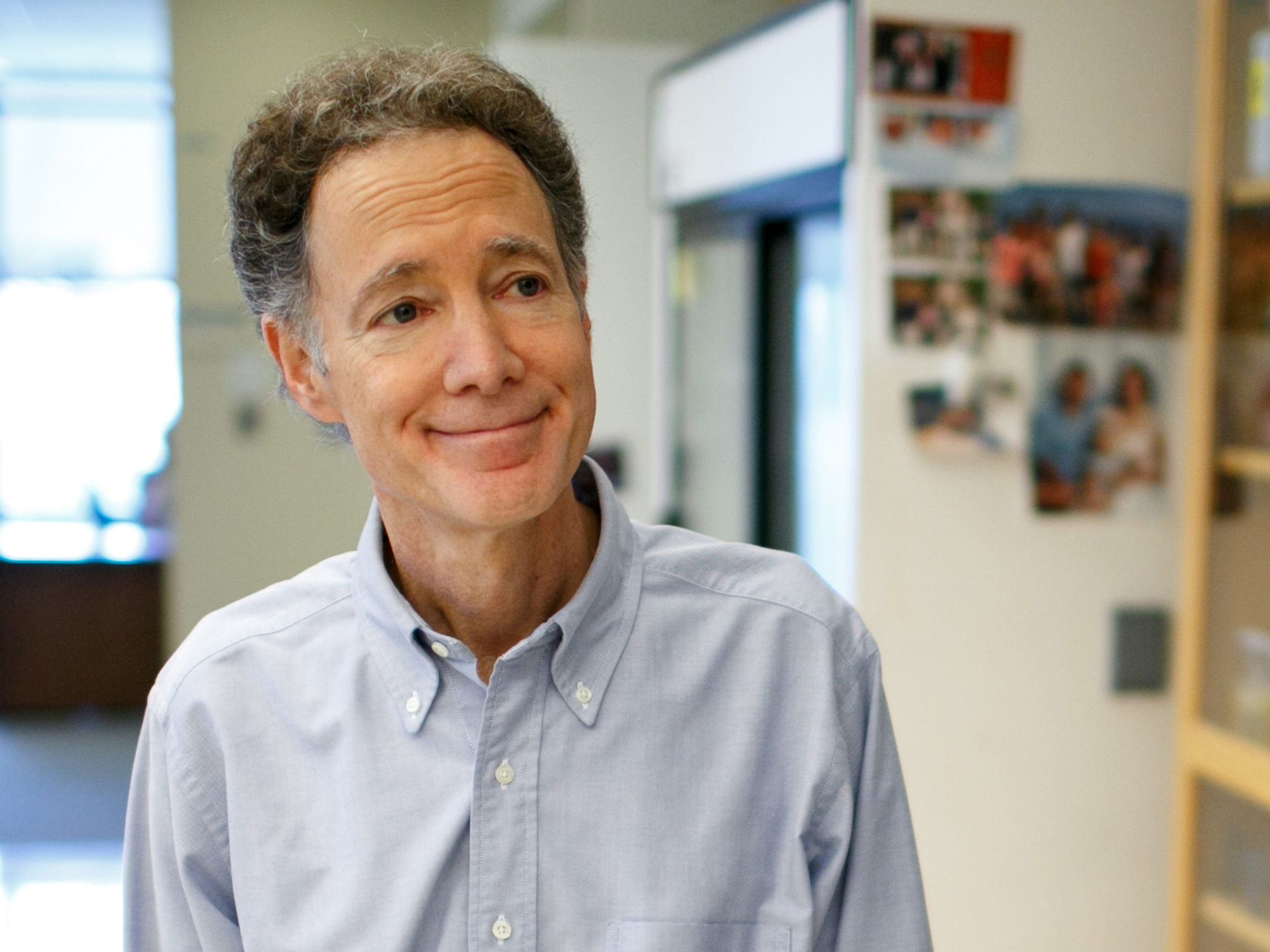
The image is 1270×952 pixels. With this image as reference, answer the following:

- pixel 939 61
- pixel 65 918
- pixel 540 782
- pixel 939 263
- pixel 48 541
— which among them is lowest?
pixel 65 918

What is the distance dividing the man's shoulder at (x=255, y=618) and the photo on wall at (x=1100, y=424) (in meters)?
1.76

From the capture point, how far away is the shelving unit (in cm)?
227

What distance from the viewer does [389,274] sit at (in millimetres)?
990

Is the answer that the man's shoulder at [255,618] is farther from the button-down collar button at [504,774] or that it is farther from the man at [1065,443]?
the man at [1065,443]

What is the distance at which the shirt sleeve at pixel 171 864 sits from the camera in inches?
43.4

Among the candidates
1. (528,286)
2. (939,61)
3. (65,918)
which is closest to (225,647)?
(528,286)

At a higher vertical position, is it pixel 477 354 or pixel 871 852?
pixel 477 354

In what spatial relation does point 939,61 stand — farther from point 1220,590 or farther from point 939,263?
point 1220,590

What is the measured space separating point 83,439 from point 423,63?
2903mm

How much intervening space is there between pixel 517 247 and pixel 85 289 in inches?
104

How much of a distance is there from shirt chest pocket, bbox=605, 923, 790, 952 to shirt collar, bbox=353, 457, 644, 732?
7.2 inches

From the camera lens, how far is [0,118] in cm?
312

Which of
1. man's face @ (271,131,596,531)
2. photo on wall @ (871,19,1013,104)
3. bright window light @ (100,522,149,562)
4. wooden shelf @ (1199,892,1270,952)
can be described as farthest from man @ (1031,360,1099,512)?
bright window light @ (100,522,149,562)

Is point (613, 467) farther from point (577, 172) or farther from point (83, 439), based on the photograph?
point (577, 172)
